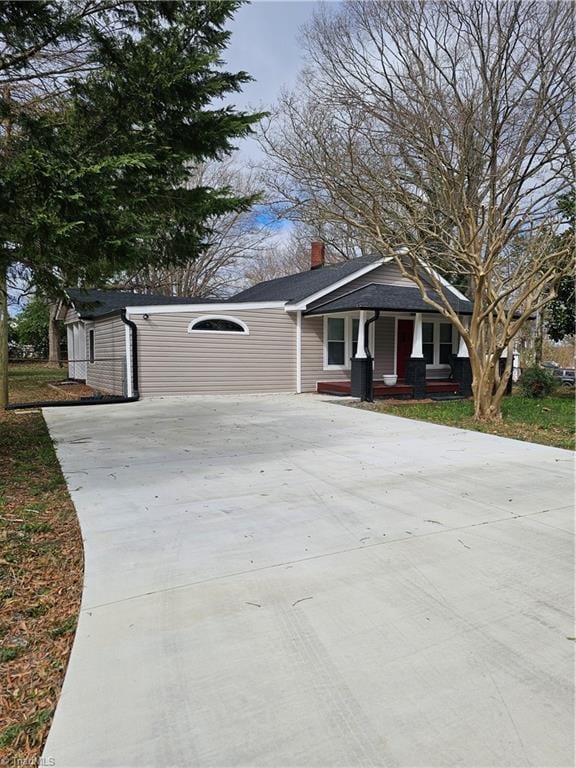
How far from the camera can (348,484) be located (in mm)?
4934

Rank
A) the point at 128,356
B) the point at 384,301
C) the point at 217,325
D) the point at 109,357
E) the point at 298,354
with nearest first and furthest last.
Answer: the point at 128,356 → the point at 384,301 → the point at 217,325 → the point at 109,357 → the point at 298,354

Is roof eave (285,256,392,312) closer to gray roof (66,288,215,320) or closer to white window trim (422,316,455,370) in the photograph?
gray roof (66,288,215,320)

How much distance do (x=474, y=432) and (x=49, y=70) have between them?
857 centimetres

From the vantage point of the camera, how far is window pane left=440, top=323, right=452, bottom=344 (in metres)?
15.6

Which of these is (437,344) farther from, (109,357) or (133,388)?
(109,357)

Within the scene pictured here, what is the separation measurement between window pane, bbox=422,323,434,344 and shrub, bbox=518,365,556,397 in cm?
Result: 320

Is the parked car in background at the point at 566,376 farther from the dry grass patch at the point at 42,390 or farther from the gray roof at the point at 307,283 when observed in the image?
the dry grass patch at the point at 42,390

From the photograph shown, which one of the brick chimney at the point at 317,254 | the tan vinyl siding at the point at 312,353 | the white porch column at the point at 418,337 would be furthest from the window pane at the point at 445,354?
the brick chimney at the point at 317,254

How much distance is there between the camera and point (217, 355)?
526 inches

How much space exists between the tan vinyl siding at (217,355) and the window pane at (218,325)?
18cm

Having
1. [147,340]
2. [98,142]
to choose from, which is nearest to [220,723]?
[98,142]

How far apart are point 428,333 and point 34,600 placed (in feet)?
46.9

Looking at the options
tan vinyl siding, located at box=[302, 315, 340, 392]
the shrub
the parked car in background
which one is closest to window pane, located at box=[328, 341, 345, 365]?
tan vinyl siding, located at box=[302, 315, 340, 392]

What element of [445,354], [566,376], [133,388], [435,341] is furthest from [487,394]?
[566,376]
